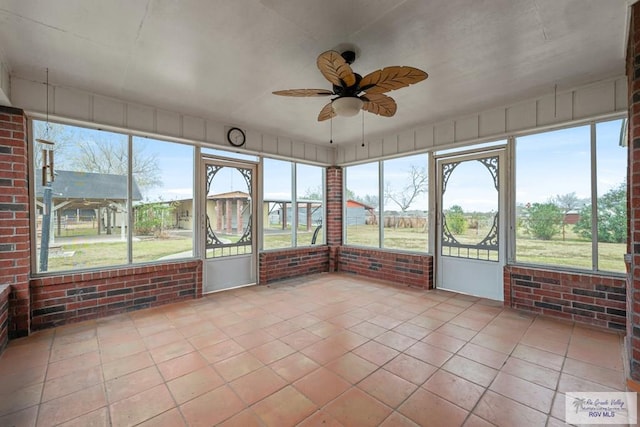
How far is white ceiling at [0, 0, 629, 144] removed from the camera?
203 cm

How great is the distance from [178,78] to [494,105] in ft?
13.2

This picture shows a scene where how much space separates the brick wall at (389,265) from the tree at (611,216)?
209cm

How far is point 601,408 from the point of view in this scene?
187cm

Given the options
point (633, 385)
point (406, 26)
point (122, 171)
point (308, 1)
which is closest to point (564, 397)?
point (633, 385)

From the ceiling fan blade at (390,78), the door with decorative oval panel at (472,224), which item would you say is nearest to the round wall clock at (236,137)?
the ceiling fan blade at (390,78)

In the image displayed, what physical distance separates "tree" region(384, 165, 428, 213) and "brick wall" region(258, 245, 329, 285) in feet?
6.06

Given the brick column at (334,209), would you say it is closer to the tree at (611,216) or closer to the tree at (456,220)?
the tree at (456,220)

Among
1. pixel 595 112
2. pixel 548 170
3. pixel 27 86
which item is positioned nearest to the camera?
pixel 27 86

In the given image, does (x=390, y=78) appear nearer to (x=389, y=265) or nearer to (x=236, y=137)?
(x=236, y=137)

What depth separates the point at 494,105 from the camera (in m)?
3.88

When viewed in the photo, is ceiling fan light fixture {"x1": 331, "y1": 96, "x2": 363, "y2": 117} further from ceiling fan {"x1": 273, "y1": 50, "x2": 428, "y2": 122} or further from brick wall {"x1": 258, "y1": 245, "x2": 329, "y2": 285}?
brick wall {"x1": 258, "y1": 245, "x2": 329, "y2": 285}

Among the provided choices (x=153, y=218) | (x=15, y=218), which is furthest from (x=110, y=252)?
(x=15, y=218)

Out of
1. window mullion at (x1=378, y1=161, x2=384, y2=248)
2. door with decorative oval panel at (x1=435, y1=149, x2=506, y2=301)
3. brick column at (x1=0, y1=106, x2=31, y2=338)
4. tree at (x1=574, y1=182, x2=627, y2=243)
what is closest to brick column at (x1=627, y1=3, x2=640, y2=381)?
tree at (x1=574, y1=182, x2=627, y2=243)

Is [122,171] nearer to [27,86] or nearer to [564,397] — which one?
[27,86]
